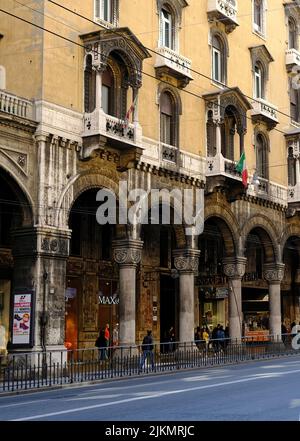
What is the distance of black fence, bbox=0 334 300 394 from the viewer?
72.3 ft

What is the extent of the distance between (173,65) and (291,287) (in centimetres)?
1879

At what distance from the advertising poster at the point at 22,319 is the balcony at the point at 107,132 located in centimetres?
561

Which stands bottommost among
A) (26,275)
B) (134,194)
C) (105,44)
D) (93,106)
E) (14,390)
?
(14,390)

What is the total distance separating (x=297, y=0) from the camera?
4281 cm

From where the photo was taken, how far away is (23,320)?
23.7 m

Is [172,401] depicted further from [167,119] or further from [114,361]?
[167,119]

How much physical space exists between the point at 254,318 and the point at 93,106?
1858 cm

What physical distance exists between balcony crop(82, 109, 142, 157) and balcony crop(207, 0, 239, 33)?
9793 millimetres

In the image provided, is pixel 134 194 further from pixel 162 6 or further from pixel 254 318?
pixel 254 318

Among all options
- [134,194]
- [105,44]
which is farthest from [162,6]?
[134,194]

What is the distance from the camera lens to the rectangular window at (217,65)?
35.3 meters

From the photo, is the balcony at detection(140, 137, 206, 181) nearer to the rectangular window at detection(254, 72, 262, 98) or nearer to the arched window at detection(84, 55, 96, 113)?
the arched window at detection(84, 55, 96, 113)

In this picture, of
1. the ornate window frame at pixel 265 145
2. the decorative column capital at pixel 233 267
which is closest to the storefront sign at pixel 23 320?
the decorative column capital at pixel 233 267

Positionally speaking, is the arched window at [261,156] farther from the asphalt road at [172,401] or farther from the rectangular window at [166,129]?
the asphalt road at [172,401]
